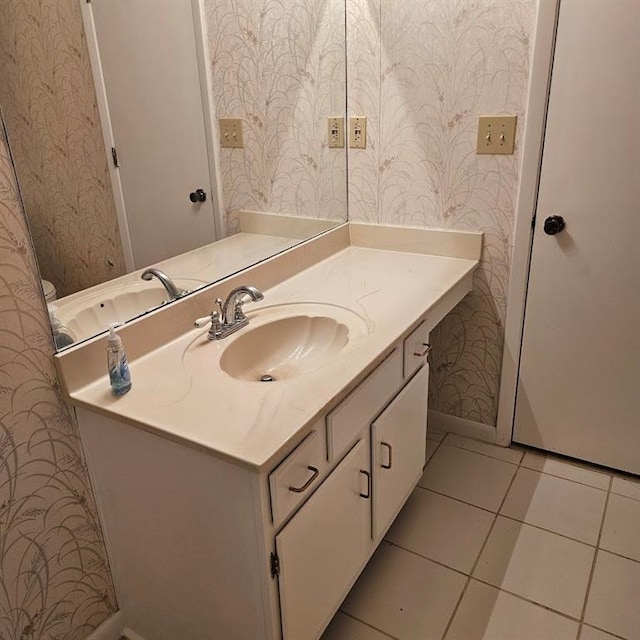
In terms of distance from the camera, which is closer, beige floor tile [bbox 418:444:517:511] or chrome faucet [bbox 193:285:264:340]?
chrome faucet [bbox 193:285:264:340]

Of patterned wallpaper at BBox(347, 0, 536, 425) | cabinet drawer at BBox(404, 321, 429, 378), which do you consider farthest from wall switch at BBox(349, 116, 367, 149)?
cabinet drawer at BBox(404, 321, 429, 378)

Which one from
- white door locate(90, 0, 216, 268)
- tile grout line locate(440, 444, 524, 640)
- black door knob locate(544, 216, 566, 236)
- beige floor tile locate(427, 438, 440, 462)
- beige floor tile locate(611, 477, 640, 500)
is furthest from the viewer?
beige floor tile locate(427, 438, 440, 462)

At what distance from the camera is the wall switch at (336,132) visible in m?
2.13

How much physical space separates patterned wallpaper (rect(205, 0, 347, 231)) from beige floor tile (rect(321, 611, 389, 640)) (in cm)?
116

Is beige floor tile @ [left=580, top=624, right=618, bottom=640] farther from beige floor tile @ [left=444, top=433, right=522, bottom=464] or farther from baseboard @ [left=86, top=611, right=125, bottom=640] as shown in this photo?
baseboard @ [left=86, top=611, right=125, bottom=640]

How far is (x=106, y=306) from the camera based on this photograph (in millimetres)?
1315

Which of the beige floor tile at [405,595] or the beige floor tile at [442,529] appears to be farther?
the beige floor tile at [442,529]

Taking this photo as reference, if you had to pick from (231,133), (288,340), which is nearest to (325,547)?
(288,340)

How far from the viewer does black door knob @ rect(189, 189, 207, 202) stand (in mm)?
1567

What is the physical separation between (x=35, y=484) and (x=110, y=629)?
1.63 ft

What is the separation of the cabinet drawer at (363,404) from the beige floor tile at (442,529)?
1.92ft

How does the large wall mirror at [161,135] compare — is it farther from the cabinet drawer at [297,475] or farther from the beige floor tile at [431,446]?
the beige floor tile at [431,446]

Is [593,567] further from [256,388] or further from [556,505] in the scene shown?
[256,388]

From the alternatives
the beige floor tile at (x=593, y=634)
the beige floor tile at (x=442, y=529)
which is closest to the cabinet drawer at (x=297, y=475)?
the beige floor tile at (x=442, y=529)
